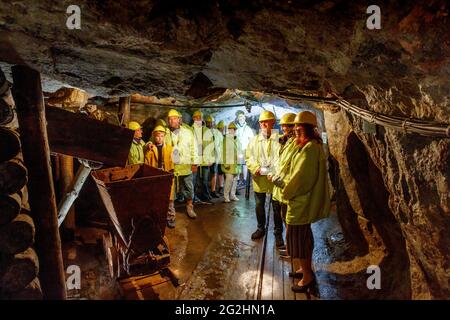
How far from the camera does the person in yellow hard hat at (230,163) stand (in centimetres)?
900

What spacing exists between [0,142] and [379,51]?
10.4 feet

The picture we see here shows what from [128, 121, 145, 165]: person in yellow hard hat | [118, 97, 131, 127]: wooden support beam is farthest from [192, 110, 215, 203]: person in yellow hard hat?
[118, 97, 131, 127]: wooden support beam

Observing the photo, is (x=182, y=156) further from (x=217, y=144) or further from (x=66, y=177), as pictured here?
(x=66, y=177)

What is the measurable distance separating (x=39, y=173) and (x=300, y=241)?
10.2 feet

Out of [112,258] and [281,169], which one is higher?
[281,169]

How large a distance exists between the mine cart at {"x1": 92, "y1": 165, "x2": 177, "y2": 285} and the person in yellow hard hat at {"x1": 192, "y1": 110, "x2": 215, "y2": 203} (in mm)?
4117

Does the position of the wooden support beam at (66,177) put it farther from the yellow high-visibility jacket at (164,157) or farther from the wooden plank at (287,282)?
the wooden plank at (287,282)

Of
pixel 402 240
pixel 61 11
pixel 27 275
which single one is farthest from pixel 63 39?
pixel 402 240

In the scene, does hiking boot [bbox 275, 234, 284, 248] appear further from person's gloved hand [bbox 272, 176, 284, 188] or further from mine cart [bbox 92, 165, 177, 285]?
mine cart [bbox 92, 165, 177, 285]

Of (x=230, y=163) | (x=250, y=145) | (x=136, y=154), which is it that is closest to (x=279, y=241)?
(x=250, y=145)

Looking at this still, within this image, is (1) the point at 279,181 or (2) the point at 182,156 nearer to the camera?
(1) the point at 279,181

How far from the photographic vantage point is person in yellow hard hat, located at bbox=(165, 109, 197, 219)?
7.58m

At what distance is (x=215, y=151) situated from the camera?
900cm

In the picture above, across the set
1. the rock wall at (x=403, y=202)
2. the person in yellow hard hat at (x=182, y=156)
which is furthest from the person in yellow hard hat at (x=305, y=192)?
the person in yellow hard hat at (x=182, y=156)
